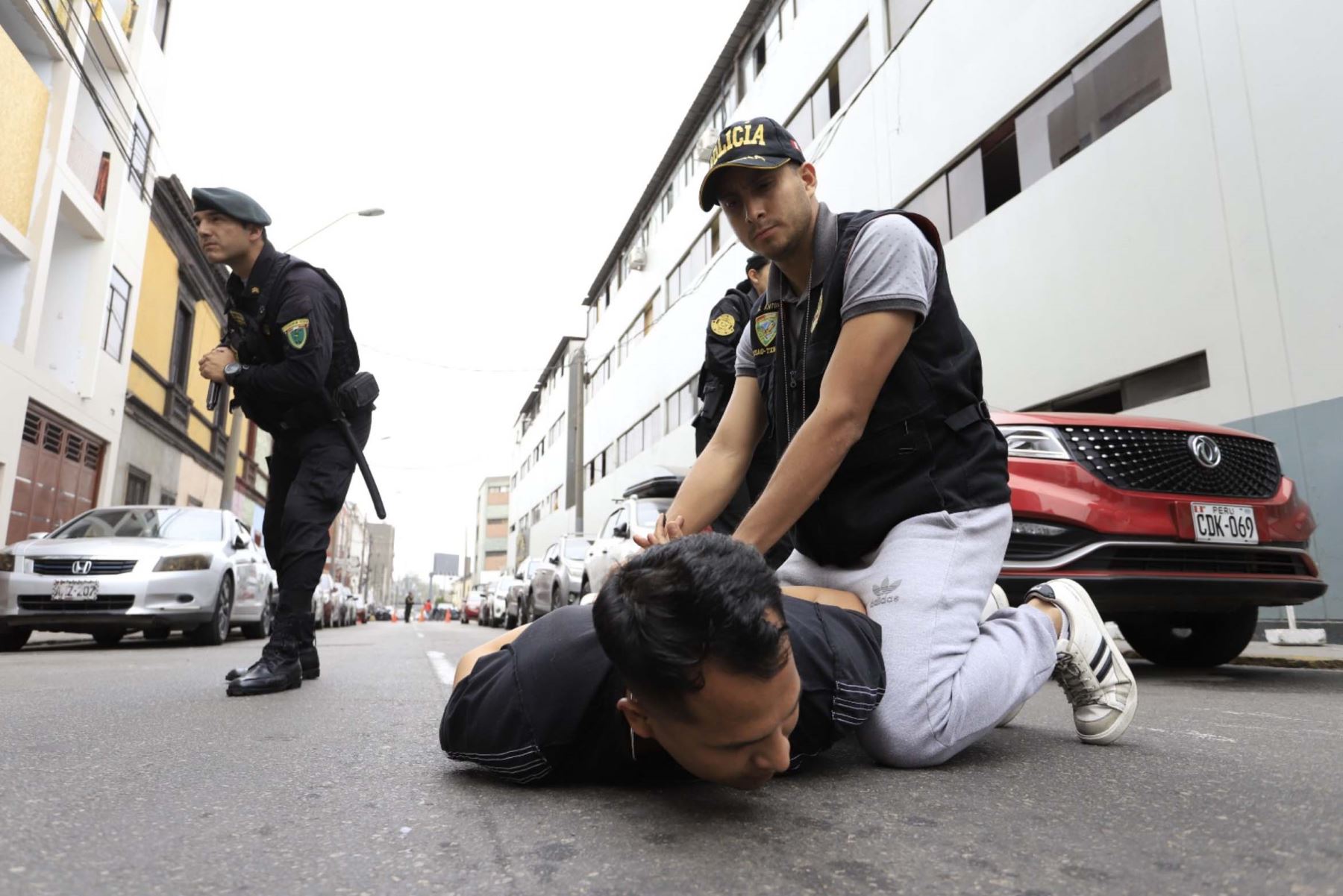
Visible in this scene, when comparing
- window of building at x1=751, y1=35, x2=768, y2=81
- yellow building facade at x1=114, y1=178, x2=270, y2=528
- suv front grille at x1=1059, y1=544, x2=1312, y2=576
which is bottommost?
suv front grille at x1=1059, y1=544, x2=1312, y2=576

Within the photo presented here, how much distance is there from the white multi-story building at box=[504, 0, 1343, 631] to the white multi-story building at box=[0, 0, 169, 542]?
11.6 metres

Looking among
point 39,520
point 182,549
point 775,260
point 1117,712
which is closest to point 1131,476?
point 1117,712

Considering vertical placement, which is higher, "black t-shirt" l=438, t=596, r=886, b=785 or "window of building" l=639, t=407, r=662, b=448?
"window of building" l=639, t=407, r=662, b=448

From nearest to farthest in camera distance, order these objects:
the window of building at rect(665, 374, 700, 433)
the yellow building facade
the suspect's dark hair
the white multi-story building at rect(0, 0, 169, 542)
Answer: the suspect's dark hair
the white multi-story building at rect(0, 0, 169, 542)
the yellow building facade
the window of building at rect(665, 374, 700, 433)

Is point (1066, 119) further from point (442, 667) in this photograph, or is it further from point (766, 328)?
point (766, 328)

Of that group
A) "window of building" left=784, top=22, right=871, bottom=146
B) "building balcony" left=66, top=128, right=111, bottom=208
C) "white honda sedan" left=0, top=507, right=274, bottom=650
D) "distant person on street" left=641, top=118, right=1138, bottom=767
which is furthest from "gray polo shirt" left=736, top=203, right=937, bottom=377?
"building balcony" left=66, top=128, right=111, bottom=208

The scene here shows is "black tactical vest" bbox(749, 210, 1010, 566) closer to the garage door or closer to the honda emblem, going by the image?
the honda emblem

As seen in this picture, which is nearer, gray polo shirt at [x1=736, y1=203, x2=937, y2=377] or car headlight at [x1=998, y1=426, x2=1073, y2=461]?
gray polo shirt at [x1=736, y1=203, x2=937, y2=377]

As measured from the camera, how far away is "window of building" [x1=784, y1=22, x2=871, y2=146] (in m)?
14.8

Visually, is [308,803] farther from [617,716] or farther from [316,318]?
[316,318]

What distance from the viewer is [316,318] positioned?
12.3ft

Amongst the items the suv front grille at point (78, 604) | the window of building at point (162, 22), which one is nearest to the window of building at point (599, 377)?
the window of building at point (162, 22)

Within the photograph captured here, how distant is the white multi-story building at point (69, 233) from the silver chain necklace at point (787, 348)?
12.6 metres

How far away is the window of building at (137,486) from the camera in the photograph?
56.1ft
